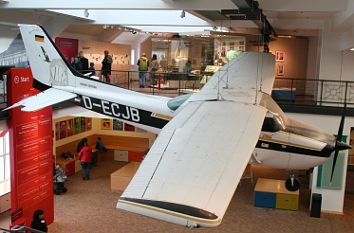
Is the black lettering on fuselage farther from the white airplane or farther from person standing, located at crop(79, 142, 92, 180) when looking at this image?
person standing, located at crop(79, 142, 92, 180)

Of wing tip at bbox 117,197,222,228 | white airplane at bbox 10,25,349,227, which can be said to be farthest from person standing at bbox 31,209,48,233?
wing tip at bbox 117,197,222,228

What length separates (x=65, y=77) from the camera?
9.37m

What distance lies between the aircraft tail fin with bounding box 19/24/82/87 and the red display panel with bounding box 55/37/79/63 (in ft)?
21.6

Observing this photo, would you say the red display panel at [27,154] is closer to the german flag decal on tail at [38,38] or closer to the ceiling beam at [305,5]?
the german flag decal on tail at [38,38]

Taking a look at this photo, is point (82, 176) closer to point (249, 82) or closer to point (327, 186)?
point (327, 186)

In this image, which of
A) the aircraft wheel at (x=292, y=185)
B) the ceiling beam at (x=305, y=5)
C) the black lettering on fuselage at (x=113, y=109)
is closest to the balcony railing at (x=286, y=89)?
the black lettering on fuselage at (x=113, y=109)

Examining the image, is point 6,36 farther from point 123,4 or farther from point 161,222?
point 161,222

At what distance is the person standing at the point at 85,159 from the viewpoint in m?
14.9

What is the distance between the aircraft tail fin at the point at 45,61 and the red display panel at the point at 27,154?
385 mm

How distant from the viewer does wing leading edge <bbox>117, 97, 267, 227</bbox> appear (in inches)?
121

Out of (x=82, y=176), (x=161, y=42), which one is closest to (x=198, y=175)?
(x=82, y=176)

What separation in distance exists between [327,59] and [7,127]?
9382 mm

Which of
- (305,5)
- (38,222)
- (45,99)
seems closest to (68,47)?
(45,99)

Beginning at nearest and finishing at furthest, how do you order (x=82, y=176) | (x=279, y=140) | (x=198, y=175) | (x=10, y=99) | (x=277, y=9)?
(x=198, y=175), (x=279, y=140), (x=277, y=9), (x=10, y=99), (x=82, y=176)
